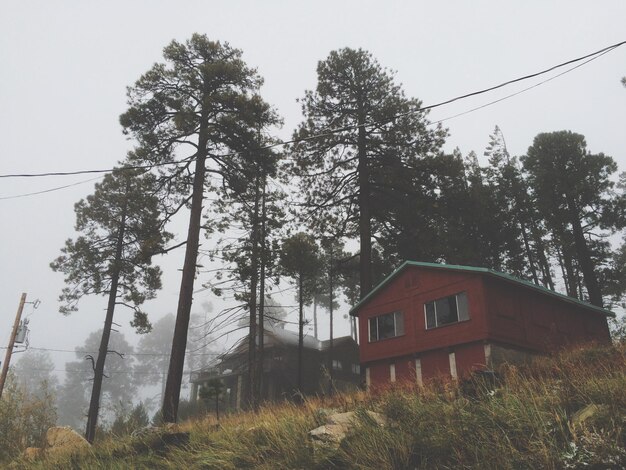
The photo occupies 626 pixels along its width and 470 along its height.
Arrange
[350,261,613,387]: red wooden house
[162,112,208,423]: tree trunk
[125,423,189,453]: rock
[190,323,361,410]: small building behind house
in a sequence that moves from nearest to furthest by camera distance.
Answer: [125,423,189,453]: rock
[162,112,208,423]: tree trunk
[350,261,613,387]: red wooden house
[190,323,361,410]: small building behind house

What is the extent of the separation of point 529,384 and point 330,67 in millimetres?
23543

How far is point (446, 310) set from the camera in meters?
20.4

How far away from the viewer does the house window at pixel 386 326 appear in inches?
890

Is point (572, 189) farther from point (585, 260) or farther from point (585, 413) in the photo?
point (585, 413)

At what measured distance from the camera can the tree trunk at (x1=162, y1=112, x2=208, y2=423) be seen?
568 inches

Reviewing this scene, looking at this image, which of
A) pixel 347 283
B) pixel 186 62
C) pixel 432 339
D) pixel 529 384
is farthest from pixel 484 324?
pixel 347 283

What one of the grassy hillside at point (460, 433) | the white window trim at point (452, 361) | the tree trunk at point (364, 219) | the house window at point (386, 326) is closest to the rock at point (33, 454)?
the grassy hillside at point (460, 433)

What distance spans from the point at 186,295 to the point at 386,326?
11583mm

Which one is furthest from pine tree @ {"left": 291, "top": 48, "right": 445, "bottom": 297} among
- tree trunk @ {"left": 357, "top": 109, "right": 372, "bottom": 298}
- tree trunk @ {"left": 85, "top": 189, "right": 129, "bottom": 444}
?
tree trunk @ {"left": 85, "top": 189, "right": 129, "bottom": 444}

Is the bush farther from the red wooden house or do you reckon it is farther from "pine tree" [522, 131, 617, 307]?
"pine tree" [522, 131, 617, 307]

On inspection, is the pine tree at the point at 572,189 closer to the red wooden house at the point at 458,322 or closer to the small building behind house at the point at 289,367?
the red wooden house at the point at 458,322

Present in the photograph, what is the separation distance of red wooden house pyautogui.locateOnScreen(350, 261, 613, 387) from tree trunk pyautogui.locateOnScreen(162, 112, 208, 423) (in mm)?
8777

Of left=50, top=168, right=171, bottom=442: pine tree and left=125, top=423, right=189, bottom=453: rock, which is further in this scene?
left=50, top=168, right=171, bottom=442: pine tree

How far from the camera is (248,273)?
2145cm
